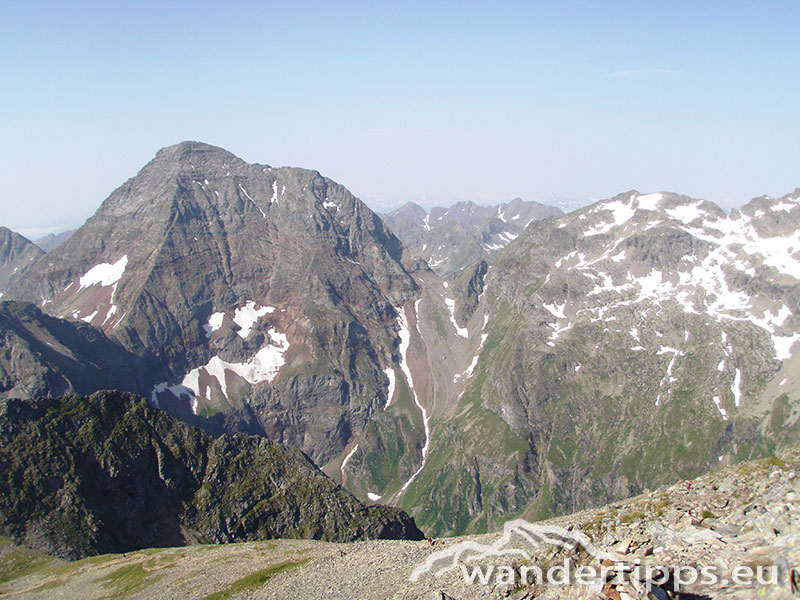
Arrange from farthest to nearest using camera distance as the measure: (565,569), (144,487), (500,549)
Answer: (144,487)
(500,549)
(565,569)

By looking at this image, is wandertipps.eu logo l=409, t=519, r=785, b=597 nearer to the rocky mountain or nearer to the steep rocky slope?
the steep rocky slope

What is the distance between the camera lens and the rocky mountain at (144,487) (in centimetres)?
12588

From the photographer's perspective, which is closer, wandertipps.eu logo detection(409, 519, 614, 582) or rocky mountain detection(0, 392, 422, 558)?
wandertipps.eu logo detection(409, 519, 614, 582)

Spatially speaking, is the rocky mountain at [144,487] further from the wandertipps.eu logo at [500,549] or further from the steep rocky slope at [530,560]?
the wandertipps.eu logo at [500,549]

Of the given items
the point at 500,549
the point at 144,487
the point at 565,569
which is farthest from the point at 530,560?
the point at 144,487

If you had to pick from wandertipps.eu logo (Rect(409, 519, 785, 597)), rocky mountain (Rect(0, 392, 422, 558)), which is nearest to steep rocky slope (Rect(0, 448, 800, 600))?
wandertipps.eu logo (Rect(409, 519, 785, 597))

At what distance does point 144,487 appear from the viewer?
14112 centimetres

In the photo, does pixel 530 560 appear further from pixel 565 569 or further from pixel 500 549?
pixel 500 549

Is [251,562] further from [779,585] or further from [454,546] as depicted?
[779,585]

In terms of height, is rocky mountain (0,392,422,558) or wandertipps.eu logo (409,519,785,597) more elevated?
wandertipps.eu logo (409,519,785,597)

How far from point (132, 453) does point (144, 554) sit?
161 feet

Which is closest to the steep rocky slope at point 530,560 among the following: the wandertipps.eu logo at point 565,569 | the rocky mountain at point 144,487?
the wandertipps.eu logo at point 565,569

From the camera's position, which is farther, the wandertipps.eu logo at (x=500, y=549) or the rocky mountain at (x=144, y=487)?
the rocky mountain at (x=144, y=487)

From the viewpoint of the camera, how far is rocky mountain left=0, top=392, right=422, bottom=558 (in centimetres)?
12588
